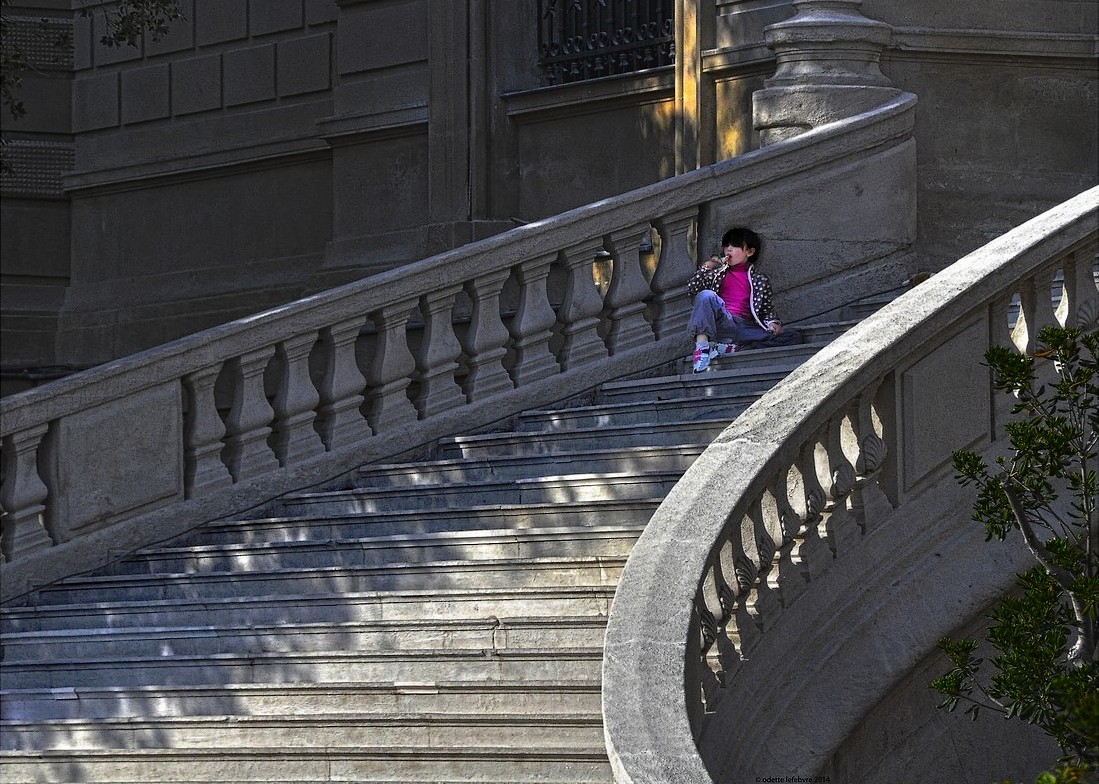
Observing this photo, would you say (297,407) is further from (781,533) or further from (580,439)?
(781,533)

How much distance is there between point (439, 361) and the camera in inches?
364

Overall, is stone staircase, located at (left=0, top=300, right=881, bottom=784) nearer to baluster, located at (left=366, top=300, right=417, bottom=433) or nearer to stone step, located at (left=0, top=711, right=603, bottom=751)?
stone step, located at (left=0, top=711, right=603, bottom=751)

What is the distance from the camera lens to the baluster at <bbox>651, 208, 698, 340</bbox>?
31.6ft

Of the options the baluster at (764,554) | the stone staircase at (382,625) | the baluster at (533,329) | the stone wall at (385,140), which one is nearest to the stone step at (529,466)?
the stone staircase at (382,625)

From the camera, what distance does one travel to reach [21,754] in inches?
277

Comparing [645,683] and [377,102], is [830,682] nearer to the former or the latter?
[645,683]

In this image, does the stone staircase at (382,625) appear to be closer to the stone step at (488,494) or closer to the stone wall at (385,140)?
the stone step at (488,494)

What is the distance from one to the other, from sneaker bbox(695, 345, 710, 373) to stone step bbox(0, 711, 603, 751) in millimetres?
2969

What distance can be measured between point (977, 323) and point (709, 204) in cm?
271

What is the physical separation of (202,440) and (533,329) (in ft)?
5.24

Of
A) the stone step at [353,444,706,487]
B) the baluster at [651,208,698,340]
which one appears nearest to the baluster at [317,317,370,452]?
the stone step at [353,444,706,487]

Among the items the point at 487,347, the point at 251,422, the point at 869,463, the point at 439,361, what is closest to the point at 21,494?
the point at 251,422

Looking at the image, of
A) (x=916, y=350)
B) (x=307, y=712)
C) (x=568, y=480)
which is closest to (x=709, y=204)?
(x=568, y=480)

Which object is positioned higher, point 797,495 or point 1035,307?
point 1035,307
